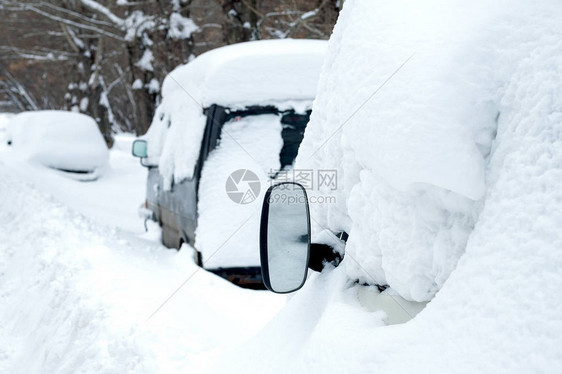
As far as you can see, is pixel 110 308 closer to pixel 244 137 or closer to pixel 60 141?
pixel 244 137

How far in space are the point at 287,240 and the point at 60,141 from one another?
1231 centimetres

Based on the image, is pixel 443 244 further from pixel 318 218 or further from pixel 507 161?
pixel 318 218

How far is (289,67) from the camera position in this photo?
13.2 feet

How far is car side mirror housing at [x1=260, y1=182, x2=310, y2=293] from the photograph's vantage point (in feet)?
5.64

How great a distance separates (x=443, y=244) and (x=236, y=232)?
114 inches

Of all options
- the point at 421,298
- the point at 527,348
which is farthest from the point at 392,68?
the point at 527,348

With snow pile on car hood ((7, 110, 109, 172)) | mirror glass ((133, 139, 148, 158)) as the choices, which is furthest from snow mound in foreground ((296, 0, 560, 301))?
snow pile on car hood ((7, 110, 109, 172))

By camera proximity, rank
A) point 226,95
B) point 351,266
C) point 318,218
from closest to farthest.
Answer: point 351,266 → point 318,218 → point 226,95

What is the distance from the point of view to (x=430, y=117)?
1.16m

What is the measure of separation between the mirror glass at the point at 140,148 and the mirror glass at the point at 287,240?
5122 mm

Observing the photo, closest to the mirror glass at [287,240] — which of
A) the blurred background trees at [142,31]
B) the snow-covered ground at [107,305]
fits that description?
the snow-covered ground at [107,305]

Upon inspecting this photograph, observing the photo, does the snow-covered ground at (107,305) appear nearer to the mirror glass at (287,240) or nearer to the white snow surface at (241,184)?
the white snow surface at (241,184)

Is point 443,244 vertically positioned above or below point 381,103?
below

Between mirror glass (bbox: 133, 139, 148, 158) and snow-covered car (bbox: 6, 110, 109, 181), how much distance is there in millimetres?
6680
